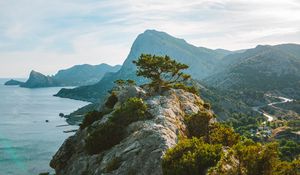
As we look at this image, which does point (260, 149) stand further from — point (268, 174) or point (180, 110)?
point (180, 110)

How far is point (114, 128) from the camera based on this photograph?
4841cm

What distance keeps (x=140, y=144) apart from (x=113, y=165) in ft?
12.9

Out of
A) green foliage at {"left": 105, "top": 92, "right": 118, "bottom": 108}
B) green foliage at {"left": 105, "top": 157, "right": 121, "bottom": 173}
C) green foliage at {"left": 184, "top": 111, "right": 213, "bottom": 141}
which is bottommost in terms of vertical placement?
green foliage at {"left": 105, "top": 157, "right": 121, "bottom": 173}

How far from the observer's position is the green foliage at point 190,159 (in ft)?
103

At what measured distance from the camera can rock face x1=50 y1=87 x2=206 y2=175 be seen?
37.7 meters

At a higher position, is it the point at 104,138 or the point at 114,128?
the point at 114,128

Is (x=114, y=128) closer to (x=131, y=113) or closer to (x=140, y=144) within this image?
(x=131, y=113)

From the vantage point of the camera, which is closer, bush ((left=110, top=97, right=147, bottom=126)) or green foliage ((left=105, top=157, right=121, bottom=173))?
green foliage ((left=105, top=157, right=121, bottom=173))

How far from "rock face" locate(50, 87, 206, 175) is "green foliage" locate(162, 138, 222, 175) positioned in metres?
2.51

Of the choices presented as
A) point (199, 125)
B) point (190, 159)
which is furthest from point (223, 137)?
point (190, 159)

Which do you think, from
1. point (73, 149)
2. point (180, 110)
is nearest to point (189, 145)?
point (180, 110)

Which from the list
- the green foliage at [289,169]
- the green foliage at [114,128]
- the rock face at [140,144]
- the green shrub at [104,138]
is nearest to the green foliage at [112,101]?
the rock face at [140,144]

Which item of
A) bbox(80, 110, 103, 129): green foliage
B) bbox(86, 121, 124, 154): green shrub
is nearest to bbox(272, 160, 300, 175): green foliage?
bbox(86, 121, 124, 154): green shrub

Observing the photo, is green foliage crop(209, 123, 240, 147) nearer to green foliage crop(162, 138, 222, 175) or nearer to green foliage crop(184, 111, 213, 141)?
green foliage crop(184, 111, 213, 141)
